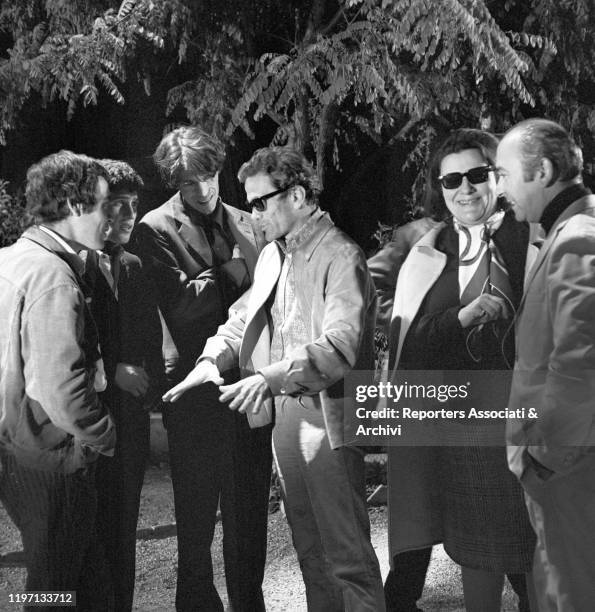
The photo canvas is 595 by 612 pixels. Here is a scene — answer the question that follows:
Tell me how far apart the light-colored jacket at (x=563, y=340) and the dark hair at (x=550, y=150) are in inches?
5.2

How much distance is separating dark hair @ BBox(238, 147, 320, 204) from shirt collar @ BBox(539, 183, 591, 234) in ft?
2.59

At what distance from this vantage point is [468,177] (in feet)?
10.3

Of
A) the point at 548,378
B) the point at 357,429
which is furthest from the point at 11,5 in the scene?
the point at 548,378

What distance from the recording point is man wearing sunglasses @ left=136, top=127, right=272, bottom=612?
3395 mm

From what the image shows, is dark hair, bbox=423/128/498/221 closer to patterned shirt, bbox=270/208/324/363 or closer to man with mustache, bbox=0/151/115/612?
patterned shirt, bbox=270/208/324/363

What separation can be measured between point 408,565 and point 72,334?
143cm

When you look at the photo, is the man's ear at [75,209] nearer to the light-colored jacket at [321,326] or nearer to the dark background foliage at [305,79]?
the dark background foliage at [305,79]

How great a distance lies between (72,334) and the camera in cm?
314

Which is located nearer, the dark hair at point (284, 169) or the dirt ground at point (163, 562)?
the dark hair at point (284, 169)

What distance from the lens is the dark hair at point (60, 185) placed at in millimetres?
3232

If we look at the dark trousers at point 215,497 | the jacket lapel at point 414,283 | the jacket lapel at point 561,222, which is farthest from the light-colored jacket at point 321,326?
the jacket lapel at point 561,222

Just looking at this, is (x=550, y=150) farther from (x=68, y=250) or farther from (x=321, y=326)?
(x=68, y=250)

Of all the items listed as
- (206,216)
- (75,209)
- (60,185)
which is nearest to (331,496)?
(206,216)

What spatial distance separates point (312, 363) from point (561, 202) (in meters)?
0.95
